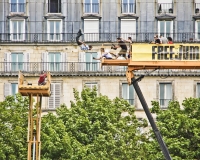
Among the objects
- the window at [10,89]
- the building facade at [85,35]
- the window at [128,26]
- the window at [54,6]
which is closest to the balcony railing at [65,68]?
the building facade at [85,35]

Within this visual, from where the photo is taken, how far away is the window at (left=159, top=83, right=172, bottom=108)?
13425 centimetres

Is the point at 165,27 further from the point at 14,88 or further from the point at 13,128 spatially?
the point at 13,128

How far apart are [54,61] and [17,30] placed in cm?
412

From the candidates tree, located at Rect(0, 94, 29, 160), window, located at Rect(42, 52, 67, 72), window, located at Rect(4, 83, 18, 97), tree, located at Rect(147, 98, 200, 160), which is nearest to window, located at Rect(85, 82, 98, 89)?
window, located at Rect(42, 52, 67, 72)

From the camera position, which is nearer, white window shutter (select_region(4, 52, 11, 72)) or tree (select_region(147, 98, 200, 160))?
tree (select_region(147, 98, 200, 160))

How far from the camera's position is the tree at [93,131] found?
115 m

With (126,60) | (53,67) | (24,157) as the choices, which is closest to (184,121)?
(24,157)

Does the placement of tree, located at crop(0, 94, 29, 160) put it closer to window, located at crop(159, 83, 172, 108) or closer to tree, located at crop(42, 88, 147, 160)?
tree, located at crop(42, 88, 147, 160)

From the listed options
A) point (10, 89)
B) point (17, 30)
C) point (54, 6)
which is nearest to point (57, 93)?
point (10, 89)

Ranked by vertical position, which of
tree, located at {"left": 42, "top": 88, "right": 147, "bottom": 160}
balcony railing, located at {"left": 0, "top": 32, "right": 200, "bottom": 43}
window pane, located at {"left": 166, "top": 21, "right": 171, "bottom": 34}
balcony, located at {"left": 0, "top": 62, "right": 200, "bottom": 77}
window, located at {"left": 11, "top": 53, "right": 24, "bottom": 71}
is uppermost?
window pane, located at {"left": 166, "top": 21, "right": 171, "bottom": 34}

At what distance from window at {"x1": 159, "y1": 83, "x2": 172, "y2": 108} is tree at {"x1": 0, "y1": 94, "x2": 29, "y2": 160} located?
1521 cm

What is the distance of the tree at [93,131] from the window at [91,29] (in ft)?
44.4

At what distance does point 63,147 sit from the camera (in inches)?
4532

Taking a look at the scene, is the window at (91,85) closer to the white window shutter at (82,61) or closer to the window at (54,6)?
the white window shutter at (82,61)
